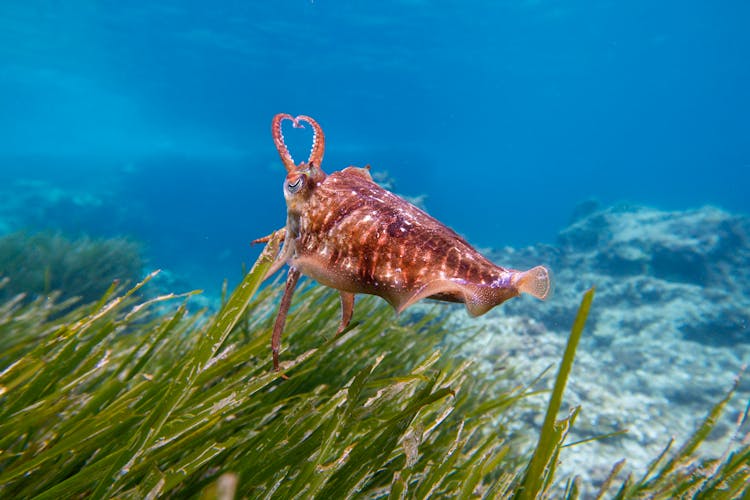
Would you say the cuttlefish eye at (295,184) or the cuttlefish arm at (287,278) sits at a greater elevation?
the cuttlefish eye at (295,184)

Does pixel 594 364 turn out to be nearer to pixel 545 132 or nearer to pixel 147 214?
pixel 147 214

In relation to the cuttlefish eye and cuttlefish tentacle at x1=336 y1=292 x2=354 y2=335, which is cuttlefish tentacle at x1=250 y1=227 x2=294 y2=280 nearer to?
the cuttlefish eye

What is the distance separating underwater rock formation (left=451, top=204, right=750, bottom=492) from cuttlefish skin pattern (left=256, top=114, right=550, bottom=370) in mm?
2672

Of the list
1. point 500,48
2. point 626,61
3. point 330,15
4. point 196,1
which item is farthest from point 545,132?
point 196,1

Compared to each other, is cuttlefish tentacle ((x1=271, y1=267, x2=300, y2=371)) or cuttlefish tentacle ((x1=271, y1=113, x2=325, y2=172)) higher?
cuttlefish tentacle ((x1=271, y1=113, x2=325, y2=172))

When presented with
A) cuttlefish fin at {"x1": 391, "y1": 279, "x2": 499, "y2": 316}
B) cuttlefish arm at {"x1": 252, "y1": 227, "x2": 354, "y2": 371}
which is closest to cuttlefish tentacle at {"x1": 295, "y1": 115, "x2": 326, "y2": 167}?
cuttlefish arm at {"x1": 252, "y1": 227, "x2": 354, "y2": 371}

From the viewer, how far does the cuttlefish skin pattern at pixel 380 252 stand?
972mm

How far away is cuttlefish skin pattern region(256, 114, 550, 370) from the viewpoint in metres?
0.97

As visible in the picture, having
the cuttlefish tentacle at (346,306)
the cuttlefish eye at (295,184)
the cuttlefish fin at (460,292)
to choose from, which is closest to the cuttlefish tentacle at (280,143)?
the cuttlefish eye at (295,184)

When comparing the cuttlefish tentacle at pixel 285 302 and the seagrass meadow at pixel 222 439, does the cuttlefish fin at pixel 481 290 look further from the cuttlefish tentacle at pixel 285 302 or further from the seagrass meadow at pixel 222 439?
the cuttlefish tentacle at pixel 285 302

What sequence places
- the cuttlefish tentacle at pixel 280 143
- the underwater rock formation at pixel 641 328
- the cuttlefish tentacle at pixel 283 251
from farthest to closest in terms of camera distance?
the underwater rock formation at pixel 641 328 < the cuttlefish tentacle at pixel 280 143 < the cuttlefish tentacle at pixel 283 251

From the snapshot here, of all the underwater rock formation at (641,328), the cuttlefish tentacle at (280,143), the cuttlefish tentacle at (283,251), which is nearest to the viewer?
the cuttlefish tentacle at (283,251)

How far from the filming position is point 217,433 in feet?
4.86

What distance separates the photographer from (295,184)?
128 cm
